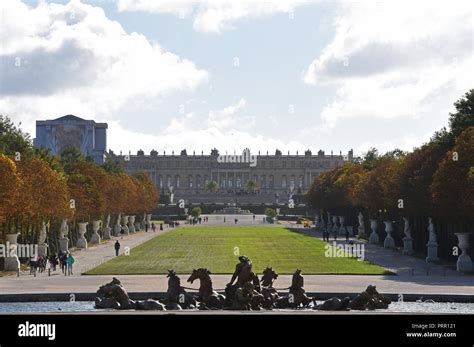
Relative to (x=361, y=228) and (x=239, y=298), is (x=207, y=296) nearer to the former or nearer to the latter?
(x=239, y=298)

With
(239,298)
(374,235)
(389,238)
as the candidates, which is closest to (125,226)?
(374,235)

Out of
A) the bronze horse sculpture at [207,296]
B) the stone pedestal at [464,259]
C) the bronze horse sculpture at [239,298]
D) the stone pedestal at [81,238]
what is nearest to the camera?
the bronze horse sculpture at [239,298]

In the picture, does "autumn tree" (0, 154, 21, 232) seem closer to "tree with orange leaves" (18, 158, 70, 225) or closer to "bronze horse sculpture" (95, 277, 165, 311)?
"tree with orange leaves" (18, 158, 70, 225)

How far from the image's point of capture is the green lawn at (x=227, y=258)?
4993cm

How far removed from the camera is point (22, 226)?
204ft

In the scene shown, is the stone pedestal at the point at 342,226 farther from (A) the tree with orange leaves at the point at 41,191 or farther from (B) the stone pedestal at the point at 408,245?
(A) the tree with orange leaves at the point at 41,191

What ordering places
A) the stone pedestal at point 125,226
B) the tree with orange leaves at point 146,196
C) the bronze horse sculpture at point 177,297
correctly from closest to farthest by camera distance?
the bronze horse sculpture at point 177,297, the stone pedestal at point 125,226, the tree with orange leaves at point 146,196

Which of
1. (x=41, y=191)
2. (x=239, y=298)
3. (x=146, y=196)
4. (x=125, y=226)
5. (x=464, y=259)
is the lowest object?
(x=239, y=298)

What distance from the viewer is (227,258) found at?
5838 cm

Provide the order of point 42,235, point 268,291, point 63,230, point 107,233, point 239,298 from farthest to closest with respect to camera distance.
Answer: point 107,233, point 63,230, point 42,235, point 268,291, point 239,298

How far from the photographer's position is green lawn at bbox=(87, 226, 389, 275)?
49931 millimetres

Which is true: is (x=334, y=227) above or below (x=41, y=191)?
below

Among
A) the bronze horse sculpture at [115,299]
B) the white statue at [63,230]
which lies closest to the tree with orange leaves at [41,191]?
the white statue at [63,230]
